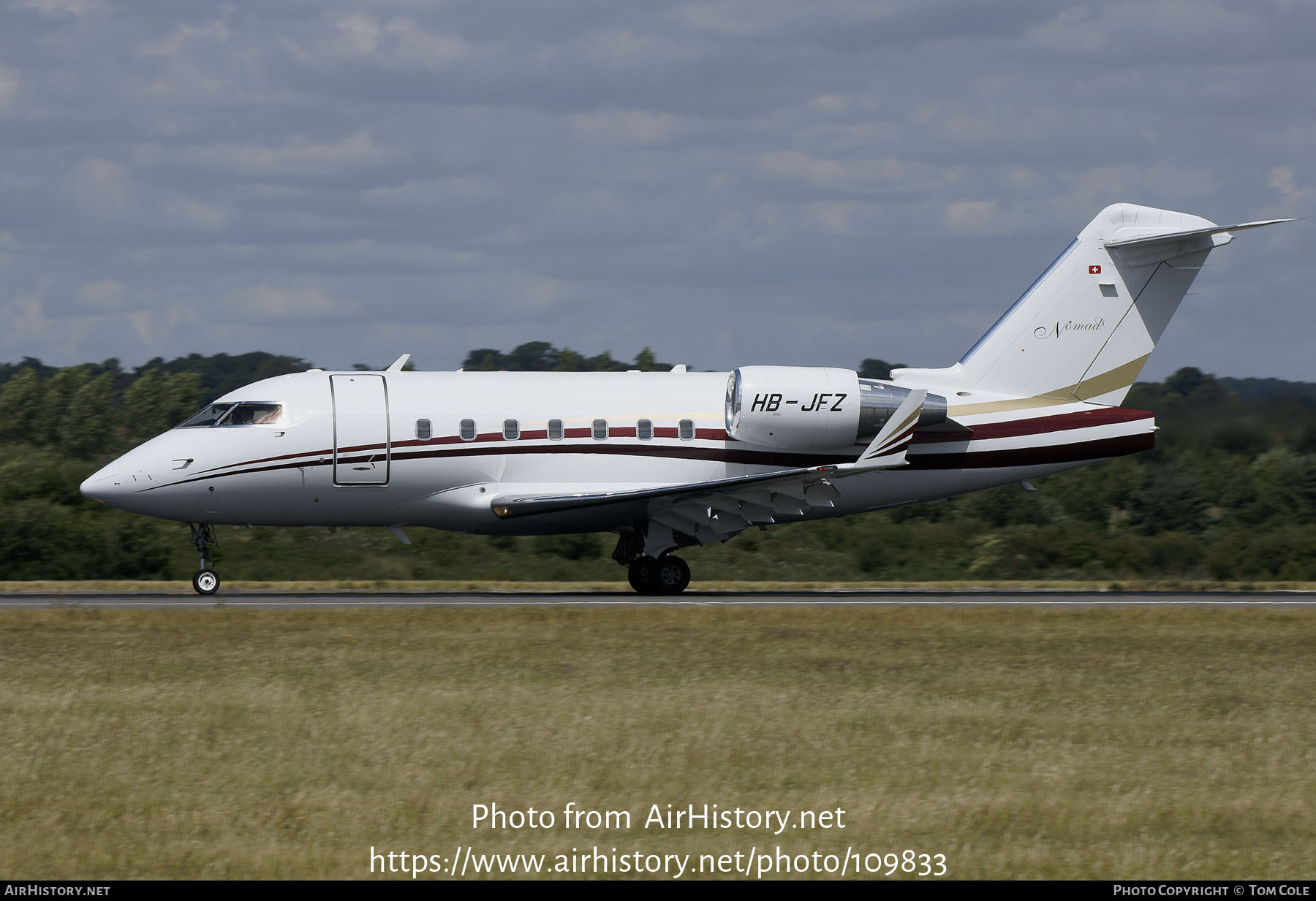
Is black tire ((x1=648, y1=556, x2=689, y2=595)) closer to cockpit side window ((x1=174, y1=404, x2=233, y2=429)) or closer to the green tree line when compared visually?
cockpit side window ((x1=174, y1=404, x2=233, y2=429))

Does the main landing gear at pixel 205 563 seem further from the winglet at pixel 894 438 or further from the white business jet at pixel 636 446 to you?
the winglet at pixel 894 438

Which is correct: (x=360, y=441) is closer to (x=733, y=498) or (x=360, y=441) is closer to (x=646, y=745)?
(x=733, y=498)

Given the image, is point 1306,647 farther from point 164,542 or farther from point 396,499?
point 164,542

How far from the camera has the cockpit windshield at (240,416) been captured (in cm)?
2527

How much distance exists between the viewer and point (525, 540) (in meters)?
44.8

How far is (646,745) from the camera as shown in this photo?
11.9 m

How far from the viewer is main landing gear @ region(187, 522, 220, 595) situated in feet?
82.8

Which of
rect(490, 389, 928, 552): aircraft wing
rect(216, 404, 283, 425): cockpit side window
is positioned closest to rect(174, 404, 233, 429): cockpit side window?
rect(216, 404, 283, 425): cockpit side window

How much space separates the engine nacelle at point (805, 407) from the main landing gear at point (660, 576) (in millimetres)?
→ 2689

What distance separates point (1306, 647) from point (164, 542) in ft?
107

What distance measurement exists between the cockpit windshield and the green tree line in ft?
51.5
